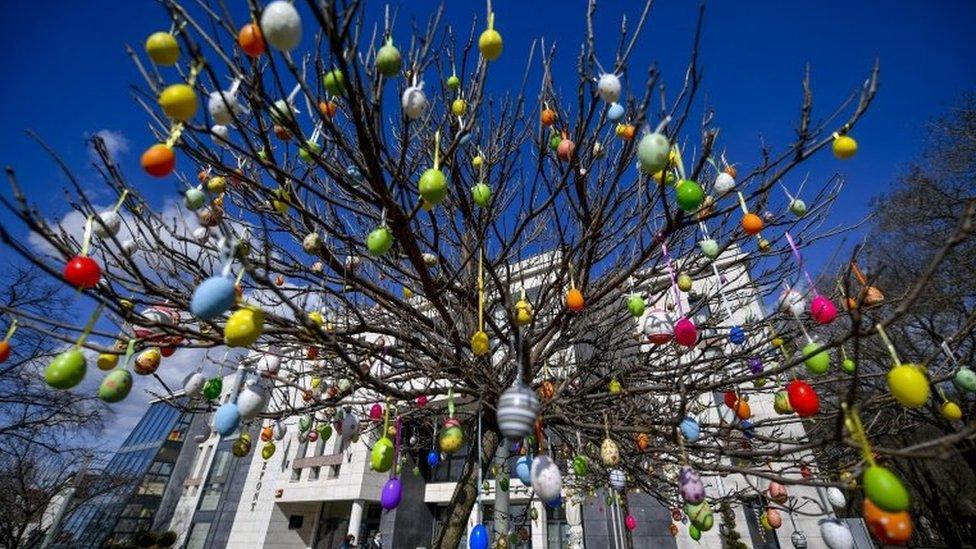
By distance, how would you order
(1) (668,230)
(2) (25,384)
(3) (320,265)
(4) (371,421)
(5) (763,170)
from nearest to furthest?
1. (1) (668,230)
2. (5) (763,170)
3. (3) (320,265)
4. (4) (371,421)
5. (2) (25,384)

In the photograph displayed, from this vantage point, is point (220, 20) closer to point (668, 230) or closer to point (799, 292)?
point (668, 230)

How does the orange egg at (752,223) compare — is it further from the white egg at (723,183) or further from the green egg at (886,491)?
the green egg at (886,491)

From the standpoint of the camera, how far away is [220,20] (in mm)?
2207

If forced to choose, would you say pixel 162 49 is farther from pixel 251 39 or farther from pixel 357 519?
pixel 357 519

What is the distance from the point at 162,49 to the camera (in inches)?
71.2

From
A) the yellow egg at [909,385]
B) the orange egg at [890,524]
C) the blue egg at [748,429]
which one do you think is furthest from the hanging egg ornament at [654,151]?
the blue egg at [748,429]

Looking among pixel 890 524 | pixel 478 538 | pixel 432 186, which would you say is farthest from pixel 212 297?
pixel 890 524

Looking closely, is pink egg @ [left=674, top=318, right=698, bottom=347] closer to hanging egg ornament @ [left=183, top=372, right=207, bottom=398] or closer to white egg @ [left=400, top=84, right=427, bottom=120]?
white egg @ [left=400, top=84, right=427, bottom=120]

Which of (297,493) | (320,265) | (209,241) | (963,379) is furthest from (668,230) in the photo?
(297,493)

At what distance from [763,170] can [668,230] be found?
98cm

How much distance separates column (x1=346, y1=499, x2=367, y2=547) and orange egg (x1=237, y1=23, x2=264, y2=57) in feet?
51.8

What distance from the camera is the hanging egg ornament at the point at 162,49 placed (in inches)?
70.5

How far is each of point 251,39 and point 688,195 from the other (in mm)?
2384

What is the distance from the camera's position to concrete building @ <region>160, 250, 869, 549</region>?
35.1ft
